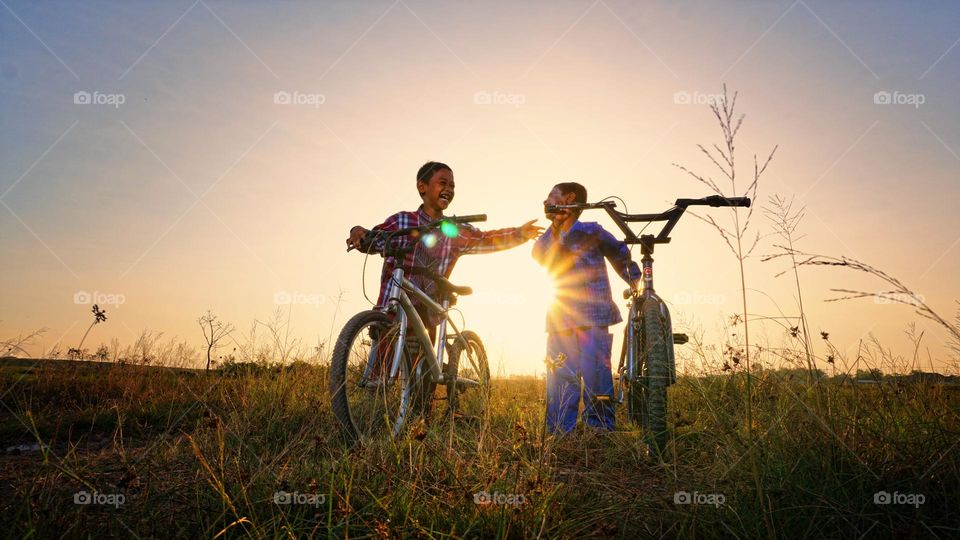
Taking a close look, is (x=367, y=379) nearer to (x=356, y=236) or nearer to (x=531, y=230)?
(x=356, y=236)

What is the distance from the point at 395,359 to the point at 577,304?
190 centimetres

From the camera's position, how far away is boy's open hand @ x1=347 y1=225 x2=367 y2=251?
4.44 meters

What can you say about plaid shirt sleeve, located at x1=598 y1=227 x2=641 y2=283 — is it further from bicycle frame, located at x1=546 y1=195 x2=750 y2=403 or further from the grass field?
the grass field

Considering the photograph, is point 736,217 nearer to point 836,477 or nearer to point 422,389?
point 836,477

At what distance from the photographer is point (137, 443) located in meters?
4.66

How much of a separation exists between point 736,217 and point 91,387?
6.78 metres

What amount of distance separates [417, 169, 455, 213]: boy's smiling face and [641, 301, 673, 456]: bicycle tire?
7.95ft

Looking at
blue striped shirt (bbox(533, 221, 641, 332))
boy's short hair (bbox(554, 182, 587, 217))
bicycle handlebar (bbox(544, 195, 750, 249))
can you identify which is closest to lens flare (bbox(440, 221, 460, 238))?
bicycle handlebar (bbox(544, 195, 750, 249))

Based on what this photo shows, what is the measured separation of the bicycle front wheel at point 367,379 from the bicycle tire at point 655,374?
1.65m

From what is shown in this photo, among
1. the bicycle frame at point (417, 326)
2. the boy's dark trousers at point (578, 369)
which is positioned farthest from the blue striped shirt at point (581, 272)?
the bicycle frame at point (417, 326)

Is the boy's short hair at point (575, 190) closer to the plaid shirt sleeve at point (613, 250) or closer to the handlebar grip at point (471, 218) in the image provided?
the plaid shirt sleeve at point (613, 250)

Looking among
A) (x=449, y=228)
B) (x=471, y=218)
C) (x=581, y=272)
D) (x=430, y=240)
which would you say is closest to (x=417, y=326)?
(x=449, y=228)

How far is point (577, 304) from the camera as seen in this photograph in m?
5.21

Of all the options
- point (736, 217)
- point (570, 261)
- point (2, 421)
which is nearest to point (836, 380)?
point (736, 217)
